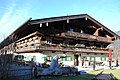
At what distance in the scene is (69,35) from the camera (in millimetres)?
26672

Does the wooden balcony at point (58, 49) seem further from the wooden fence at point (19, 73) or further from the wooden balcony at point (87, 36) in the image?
the wooden fence at point (19, 73)

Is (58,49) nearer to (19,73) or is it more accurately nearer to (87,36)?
(87,36)

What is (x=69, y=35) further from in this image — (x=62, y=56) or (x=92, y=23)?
(x=92, y=23)

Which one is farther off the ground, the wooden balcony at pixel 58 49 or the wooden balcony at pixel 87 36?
the wooden balcony at pixel 87 36

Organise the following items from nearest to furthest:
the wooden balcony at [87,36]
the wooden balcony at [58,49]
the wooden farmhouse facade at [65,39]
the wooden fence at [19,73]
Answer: the wooden fence at [19,73] → the wooden balcony at [58,49] → the wooden farmhouse facade at [65,39] → the wooden balcony at [87,36]

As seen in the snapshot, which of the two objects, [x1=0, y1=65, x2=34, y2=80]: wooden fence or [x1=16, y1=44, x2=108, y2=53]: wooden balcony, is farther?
[x1=16, y1=44, x2=108, y2=53]: wooden balcony

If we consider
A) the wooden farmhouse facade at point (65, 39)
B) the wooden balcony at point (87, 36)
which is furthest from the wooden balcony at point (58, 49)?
the wooden balcony at point (87, 36)

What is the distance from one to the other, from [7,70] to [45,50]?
40.5 ft

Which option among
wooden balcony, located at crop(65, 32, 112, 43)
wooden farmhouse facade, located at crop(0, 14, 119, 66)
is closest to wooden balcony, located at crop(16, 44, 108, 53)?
wooden farmhouse facade, located at crop(0, 14, 119, 66)

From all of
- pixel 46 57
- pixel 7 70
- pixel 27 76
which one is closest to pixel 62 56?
pixel 46 57

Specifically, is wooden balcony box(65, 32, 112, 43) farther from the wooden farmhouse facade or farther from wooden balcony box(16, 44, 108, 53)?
wooden balcony box(16, 44, 108, 53)

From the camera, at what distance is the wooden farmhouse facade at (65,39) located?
23.3 metres

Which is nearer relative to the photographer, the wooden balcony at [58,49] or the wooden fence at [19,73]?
the wooden fence at [19,73]

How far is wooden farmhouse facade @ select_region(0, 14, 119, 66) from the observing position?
23.3 metres
